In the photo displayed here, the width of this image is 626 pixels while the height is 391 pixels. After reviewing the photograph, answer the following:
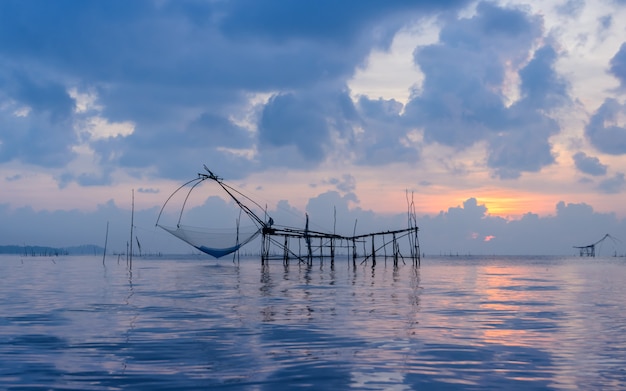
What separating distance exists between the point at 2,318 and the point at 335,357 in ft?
40.6

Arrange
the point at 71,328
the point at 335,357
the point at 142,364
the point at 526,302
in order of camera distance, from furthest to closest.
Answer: the point at 526,302, the point at 71,328, the point at 335,357, the point at 142,364

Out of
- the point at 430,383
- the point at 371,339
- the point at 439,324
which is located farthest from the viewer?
the point at 439,324

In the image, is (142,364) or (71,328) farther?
(71,328)

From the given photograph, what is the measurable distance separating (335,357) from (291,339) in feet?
8.77

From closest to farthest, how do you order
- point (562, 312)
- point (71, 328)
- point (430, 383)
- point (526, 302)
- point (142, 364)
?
point (430, 383) → point (142, 364) → point (71, 328) → point (562, 312) → point (526, 302)

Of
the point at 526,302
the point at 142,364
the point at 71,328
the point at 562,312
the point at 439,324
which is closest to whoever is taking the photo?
the point at 142,364

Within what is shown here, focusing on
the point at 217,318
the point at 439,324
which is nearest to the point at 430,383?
the point at 439,324

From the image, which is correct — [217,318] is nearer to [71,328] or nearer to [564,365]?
[71,328]

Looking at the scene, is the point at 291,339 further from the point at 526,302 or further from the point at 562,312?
the point at 526,302

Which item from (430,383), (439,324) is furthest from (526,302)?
(430,383)

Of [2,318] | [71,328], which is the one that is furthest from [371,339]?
[2,318]

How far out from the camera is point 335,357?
12852mm

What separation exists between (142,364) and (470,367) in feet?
21.1

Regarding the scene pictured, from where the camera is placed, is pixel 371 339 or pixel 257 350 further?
→ pixel 371 339
